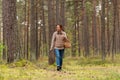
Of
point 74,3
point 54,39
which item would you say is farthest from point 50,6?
point 74,3

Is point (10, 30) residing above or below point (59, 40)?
above

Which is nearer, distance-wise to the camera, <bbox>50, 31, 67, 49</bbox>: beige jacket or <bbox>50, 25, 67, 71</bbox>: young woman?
<bbox>50, 25, 67, 71</bbox>: young woman

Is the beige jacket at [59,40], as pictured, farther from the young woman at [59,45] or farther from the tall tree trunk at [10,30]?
the tall tree trunk at [10,30]

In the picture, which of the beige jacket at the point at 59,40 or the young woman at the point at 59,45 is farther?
the beige jacket at the point at 59,40

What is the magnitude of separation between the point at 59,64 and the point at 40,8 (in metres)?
27.1

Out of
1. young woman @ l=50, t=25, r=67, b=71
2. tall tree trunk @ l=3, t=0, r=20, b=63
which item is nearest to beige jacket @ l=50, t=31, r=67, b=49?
young woman @ l=50, t=25, r=67, b=71

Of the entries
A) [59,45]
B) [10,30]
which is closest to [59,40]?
[59,45]

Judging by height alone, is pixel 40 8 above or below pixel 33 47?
above

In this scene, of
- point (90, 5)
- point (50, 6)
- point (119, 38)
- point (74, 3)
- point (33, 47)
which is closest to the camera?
point (50, 6)

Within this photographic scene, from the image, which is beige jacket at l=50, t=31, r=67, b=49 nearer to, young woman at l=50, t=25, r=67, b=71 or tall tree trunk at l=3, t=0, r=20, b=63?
young woman at l=50, t=25, r=67, b=71

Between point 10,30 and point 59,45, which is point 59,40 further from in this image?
point 10,30

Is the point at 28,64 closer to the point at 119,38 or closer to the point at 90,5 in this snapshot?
the point at 90,5

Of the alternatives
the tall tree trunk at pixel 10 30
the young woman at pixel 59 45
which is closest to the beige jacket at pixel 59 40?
the young woman at pixel 59 45

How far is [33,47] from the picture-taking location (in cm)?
2686
